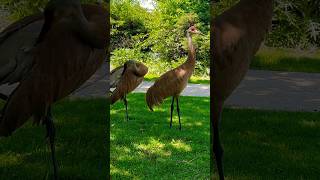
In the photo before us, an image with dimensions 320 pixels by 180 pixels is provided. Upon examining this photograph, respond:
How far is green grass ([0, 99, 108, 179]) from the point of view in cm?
441

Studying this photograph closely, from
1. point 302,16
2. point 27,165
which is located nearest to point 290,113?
point 302,16

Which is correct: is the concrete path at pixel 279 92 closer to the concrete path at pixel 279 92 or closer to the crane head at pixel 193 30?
the concrete path at pixel 279 92

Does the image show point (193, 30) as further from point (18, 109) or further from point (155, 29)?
point (18, 109)

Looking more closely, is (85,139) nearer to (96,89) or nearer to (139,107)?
(96,89)

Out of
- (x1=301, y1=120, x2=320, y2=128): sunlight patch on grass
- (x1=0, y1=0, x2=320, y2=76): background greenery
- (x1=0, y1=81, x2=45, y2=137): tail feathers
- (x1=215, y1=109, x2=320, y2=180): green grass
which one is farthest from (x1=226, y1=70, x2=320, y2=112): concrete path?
(x1=0, y1=81, x2=45, y2=137): tail feathers

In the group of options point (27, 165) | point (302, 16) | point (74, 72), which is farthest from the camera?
point (302, 16)

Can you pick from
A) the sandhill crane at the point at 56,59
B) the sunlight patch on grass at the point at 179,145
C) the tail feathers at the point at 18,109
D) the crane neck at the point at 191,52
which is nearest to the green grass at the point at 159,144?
the sunlight patch on grass at the point at 179,145

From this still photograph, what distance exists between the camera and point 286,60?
7926 mm

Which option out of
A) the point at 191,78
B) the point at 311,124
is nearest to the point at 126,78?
the point at 191,78

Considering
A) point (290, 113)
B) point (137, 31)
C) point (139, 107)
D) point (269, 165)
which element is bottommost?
point (290, 113)

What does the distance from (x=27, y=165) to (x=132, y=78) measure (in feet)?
5.26

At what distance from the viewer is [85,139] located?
203 inches

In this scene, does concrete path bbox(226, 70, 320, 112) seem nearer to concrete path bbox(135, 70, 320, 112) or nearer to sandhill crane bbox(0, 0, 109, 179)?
concrete path bbox(135, 70, 320, 112)

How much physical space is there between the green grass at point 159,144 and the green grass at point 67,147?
93cm
